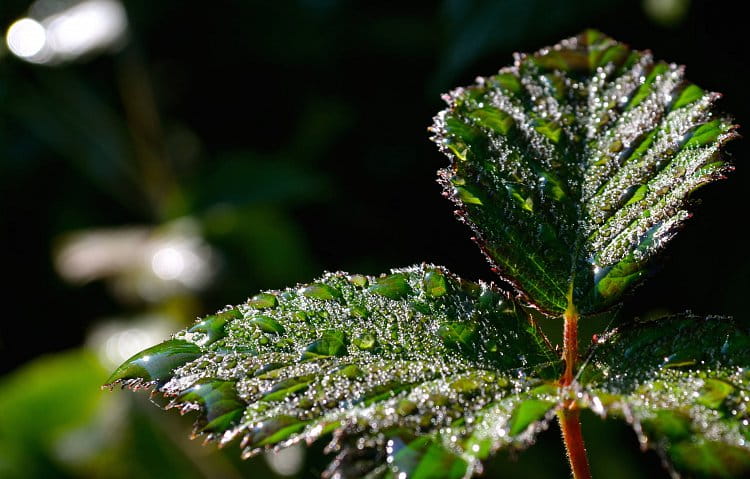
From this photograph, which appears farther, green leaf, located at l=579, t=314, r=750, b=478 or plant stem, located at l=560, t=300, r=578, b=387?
plant stem, located at l=560, t=300, r=578, b=387

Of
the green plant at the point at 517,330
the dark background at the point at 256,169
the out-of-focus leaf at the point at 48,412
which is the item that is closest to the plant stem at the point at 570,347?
the green plant at the point at 517,330

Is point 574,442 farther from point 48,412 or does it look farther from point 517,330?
point 48,412

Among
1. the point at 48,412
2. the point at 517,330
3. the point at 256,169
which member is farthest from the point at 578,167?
the point at 48,412

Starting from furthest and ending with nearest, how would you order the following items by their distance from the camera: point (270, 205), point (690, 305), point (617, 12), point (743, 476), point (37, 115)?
point (37, 115), point (270, 205), point (617, 12), point (690, 305), point (743, 476)

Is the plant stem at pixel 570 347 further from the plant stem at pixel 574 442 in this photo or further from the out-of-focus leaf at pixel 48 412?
the out-of-focus leaf at pixel 48 412

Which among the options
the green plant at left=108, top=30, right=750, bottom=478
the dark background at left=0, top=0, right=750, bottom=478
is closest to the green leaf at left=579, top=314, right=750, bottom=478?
the green plant at left=108, top=30, right=750, bottom=478

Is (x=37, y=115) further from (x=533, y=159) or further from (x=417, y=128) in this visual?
(x=533, y=159)

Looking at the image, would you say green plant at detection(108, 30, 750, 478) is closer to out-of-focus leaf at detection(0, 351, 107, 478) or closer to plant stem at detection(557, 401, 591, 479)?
plant stem at detection(557, 401, 591, 479)

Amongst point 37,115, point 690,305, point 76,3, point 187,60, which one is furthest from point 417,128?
point 37,115
